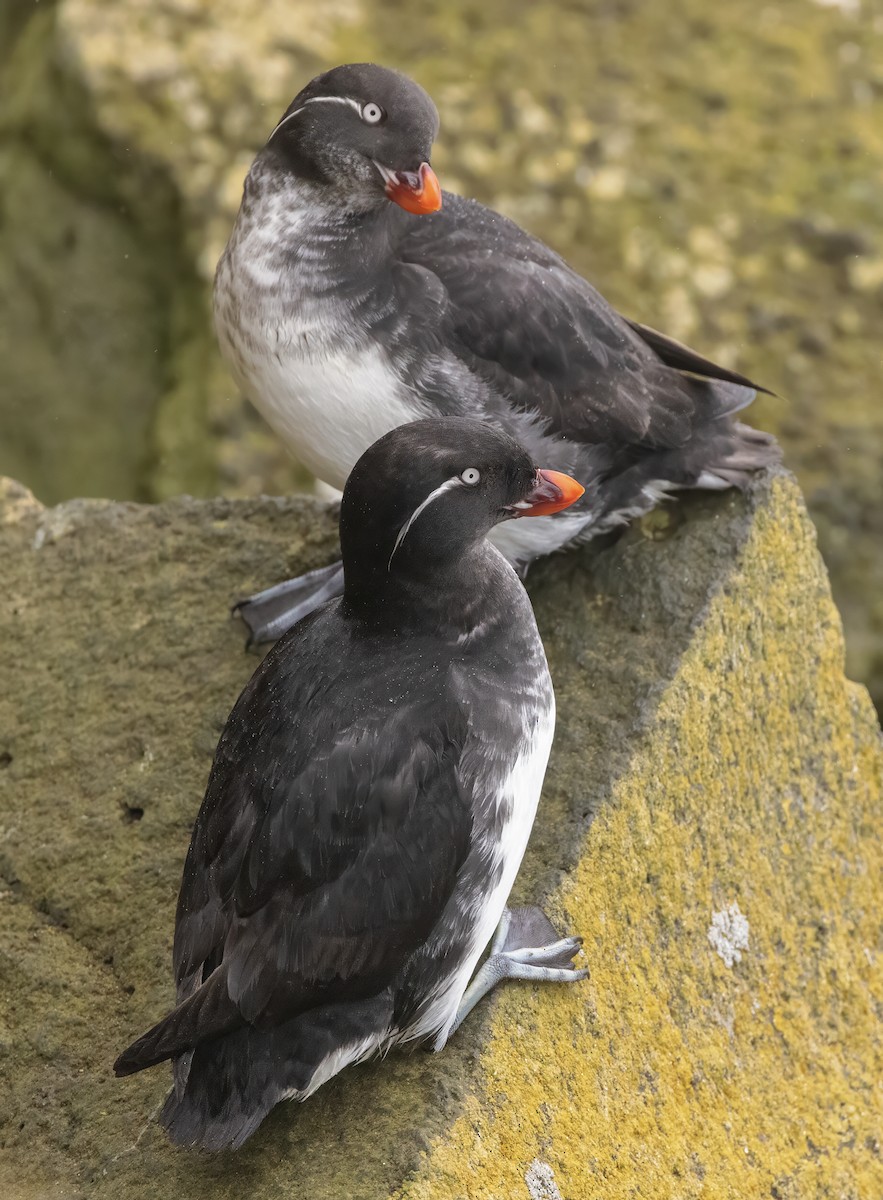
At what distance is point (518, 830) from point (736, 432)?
1673mm

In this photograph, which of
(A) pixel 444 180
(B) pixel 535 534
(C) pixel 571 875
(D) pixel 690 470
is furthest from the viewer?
(A) pixel 444 180

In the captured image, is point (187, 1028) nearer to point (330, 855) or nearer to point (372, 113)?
point (330, 855)

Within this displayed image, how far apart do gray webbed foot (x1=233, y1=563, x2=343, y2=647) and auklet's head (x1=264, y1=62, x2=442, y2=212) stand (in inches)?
42.4

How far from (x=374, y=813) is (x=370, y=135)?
175 centimetres

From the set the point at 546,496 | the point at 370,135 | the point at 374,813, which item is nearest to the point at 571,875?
the point at 374,813

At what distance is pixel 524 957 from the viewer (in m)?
3.56

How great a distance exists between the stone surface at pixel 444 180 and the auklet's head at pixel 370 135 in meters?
2.79

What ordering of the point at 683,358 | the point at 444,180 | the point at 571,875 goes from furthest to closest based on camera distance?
Answer: the point at 444,180 → the point at 683,358 → the point at 571,875

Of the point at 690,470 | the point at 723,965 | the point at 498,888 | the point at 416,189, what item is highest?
the point at 416,189

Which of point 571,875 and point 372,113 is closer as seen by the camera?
point 571,875

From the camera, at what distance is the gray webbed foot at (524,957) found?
354 cm

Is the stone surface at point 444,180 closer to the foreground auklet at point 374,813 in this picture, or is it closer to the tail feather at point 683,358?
the tail feather at point 683,358

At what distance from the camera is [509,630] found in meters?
3.56

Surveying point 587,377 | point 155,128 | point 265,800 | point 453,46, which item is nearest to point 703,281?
point 453,46
